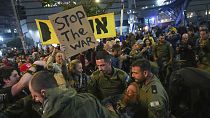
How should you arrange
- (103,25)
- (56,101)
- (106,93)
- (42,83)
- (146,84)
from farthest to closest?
1. (103,25)
2. (106,93)
3. (146,84)
4. (42,83)
5. (56,101)

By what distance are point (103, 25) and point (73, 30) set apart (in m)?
3.84

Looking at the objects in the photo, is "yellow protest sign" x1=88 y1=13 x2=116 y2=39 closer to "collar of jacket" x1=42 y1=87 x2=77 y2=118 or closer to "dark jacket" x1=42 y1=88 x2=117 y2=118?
"dark jacket" x1=42 y1=88 x2=117 y2=118

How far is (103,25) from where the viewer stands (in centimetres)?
1002

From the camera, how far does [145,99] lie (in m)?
3.86

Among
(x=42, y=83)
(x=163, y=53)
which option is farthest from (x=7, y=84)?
(x=163, y=53)

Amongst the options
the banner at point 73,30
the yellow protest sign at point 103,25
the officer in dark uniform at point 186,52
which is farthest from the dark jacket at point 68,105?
the officer in dark uniform at point 186,52

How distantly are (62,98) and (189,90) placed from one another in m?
2.08

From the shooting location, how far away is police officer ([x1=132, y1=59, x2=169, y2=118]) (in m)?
3.70

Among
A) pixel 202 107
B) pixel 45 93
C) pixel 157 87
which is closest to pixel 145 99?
pixel 157 87

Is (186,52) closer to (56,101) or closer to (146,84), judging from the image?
(146,84)

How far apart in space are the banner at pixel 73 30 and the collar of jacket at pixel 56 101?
3443 mm

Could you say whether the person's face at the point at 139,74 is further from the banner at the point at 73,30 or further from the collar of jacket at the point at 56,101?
the banner at the point at 73,30

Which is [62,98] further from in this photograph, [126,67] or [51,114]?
[126,67]

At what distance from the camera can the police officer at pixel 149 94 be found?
12.1 feet
